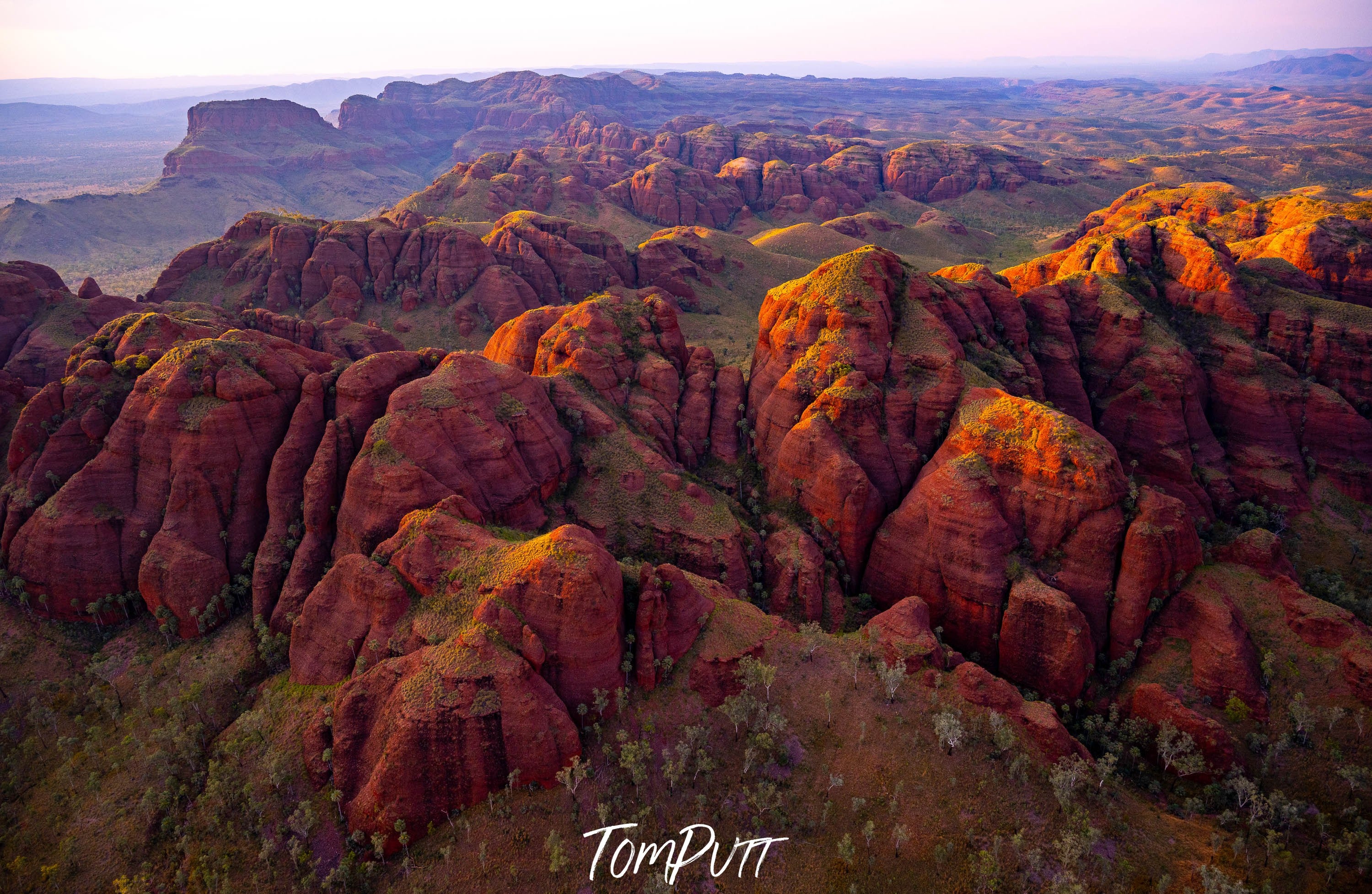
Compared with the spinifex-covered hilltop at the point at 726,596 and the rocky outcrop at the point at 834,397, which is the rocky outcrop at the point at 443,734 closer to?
the spinifex-covered hilltop at the point at 726,596

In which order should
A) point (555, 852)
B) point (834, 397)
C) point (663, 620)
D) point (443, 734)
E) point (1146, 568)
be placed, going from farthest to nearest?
point (834, 397) → point (1146, 568) → point (663, 620) → point (443, 734) → point (555, 852)

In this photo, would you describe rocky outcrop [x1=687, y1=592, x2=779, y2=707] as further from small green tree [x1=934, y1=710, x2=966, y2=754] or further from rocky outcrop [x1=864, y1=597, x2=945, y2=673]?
small green tree [x1=934, y1=710, x2=966, y2=754]

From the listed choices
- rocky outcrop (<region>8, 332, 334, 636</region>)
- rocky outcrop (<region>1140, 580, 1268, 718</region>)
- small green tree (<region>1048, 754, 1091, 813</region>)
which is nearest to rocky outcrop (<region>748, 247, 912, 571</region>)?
rocky outcrop (<region>1140, 580, 1268, 718</region>)

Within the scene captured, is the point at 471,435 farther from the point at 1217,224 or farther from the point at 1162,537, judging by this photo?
the point at 1217,224

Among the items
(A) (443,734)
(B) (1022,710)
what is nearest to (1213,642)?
(B) (1022,710)

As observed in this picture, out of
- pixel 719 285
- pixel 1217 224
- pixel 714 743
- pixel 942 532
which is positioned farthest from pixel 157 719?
pixel 1217 224

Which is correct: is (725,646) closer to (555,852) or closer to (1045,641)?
(555,852)

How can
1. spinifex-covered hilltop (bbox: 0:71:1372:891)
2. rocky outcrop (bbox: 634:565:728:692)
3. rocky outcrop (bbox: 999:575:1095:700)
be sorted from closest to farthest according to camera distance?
spinifex-covered hilltop (bbox: 0:71:1372:891)
rocky outcrop (bbox: 634:565:728:692)
rocky outcrop (bbox: 999:575:1095:700)

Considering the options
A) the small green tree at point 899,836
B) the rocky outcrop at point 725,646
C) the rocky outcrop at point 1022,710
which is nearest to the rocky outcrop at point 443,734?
the rocky outcrop at point 725,646

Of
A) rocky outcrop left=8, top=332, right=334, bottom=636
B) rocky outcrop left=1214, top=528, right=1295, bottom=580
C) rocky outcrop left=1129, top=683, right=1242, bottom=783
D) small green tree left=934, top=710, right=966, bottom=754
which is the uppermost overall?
rocky outcrop left=8, top=332, right=334, bottom=636
